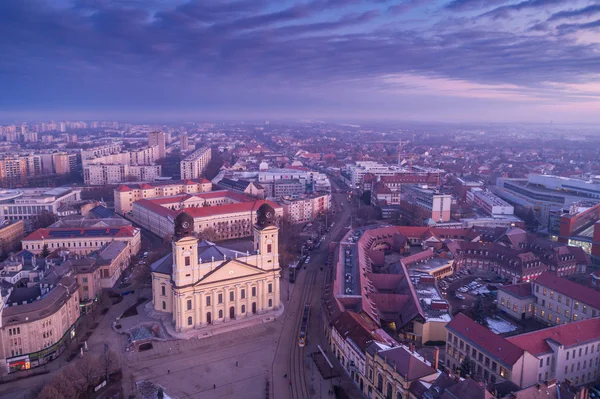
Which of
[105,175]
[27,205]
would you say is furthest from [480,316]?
[105,175]

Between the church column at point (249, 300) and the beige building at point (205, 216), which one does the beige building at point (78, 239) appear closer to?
the beige building at point (205, 216)

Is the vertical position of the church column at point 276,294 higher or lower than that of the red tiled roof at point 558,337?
lower

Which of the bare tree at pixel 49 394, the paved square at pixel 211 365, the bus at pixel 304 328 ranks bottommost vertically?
the paved square at pixel 211 365

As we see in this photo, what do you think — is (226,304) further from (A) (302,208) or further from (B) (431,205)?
(B) (431,205)

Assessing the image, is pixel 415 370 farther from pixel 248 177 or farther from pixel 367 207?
pixel 248 177

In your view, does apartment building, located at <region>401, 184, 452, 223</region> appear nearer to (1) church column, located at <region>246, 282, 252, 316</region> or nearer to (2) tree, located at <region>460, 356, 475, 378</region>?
(1) church column, located at <region>246, 282, 252, 316</region>

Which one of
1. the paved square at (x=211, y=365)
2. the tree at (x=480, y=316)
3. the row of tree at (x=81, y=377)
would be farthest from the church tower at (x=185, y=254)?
the tree at (x=480, y=316)
